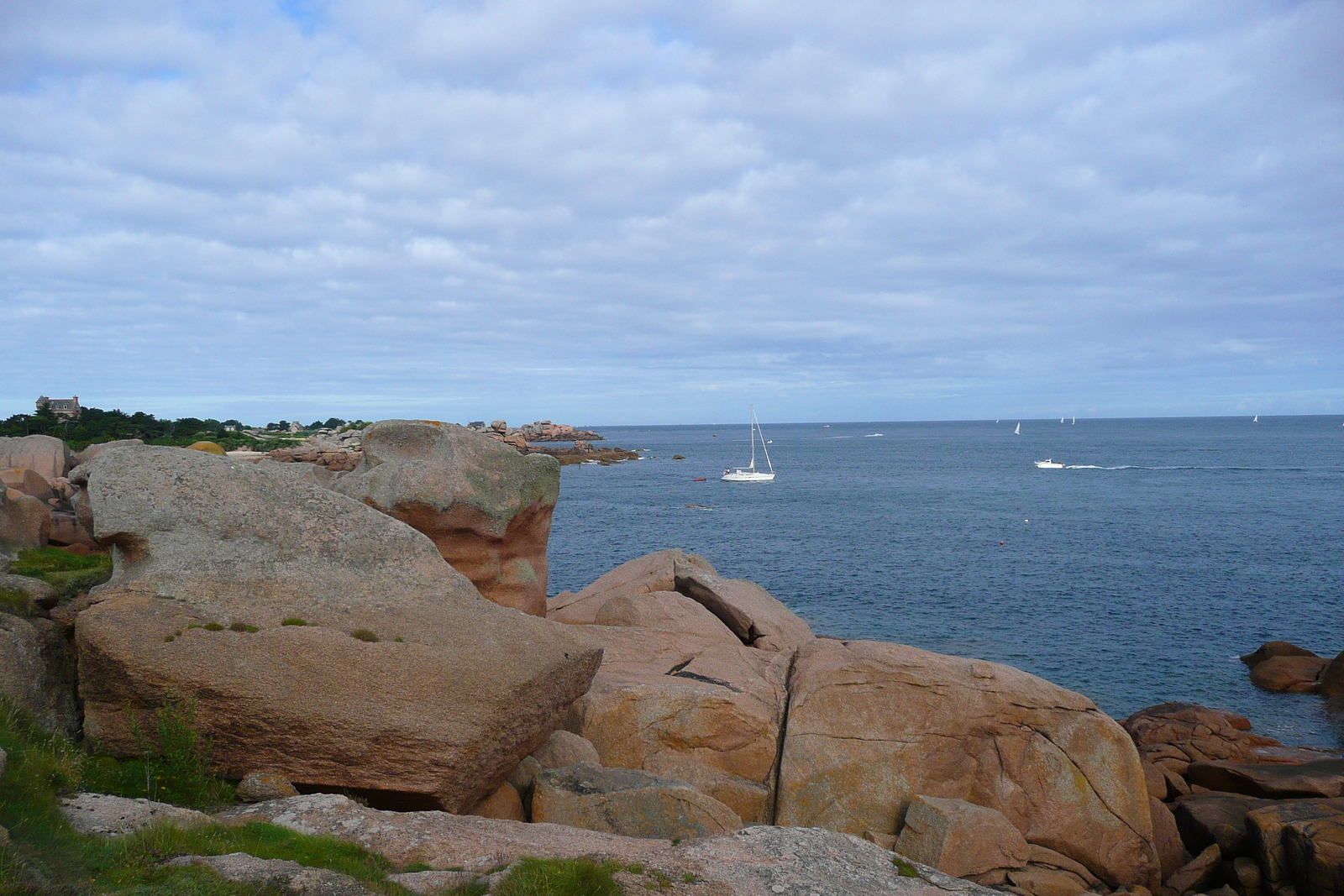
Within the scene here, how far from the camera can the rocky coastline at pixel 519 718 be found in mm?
10906

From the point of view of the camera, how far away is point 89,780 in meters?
10.3

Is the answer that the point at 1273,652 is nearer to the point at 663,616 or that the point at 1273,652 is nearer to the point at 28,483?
the point at 663,616

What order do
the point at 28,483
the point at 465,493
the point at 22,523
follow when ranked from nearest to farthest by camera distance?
the point at 22,523 < the point at 465,493 < the point at 28,483

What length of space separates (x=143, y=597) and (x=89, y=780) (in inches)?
114

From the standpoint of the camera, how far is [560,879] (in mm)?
8352

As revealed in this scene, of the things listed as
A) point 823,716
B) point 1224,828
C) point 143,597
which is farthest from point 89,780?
point 1224,828

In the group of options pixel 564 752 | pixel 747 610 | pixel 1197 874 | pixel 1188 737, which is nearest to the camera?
pixel 564 752

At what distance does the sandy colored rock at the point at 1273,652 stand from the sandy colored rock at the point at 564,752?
30144mm

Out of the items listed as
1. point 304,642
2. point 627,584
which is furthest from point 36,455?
point 304,642

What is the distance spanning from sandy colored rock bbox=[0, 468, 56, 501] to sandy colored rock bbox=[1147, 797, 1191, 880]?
27.7m

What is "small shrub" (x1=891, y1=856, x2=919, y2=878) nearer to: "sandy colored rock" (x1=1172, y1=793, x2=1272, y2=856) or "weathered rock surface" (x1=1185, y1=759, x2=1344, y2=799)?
"sandy colored rock" (x1=1172, y1=793, x2=1272, y2=856)

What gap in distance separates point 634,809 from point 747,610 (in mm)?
11480

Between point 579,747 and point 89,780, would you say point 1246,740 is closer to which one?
point 579,747

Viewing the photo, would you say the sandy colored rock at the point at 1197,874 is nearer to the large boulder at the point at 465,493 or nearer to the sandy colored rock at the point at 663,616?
the sandy colored rock at the point at 663,616
